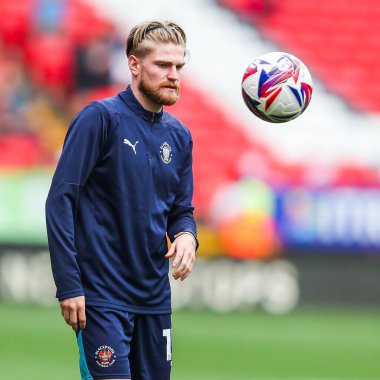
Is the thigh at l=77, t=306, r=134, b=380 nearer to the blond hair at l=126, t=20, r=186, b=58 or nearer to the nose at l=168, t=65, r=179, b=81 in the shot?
the nose at l=168, t=65, r=179, b=81

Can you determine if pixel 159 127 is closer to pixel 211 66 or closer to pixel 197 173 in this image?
pixel 197 173

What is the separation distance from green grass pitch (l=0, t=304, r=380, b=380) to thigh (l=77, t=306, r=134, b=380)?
3.80m

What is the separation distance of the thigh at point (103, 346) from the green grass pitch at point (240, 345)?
3802 millimetres

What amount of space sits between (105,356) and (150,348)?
0.28 m

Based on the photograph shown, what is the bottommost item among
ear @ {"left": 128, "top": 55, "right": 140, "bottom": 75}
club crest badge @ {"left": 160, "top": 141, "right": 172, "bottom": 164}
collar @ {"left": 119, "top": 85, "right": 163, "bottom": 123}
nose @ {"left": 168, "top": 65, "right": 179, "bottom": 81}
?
club crest badge @ {"left": 160, "top": 141, "right": 172, "bottom": 164}

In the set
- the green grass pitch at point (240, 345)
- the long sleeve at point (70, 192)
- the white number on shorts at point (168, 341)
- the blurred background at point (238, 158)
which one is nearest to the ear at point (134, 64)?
the long sleeve at point (70, 192)

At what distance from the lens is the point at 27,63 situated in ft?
46.7

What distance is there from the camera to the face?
4477mm

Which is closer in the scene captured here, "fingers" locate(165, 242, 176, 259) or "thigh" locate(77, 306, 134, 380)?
"thigh" locate(77, 306, 134, 380)

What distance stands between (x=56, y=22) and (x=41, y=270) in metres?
3.47

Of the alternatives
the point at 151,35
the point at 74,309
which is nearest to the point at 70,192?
the point at 74,309

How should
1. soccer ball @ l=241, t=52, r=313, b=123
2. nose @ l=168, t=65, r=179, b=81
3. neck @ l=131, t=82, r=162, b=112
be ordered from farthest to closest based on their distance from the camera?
soccer ball @ l=241, t=52, r=313, b=123, neck @ l=131, t=82, r=162, b=112, nose @ l=168, t=65, r=179, b=81

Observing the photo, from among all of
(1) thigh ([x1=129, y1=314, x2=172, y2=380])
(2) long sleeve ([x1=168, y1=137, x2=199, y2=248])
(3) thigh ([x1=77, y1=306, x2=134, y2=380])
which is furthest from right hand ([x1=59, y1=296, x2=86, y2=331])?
(2) long sleeve ([x1=168, y1=137, x2=199, y2=248])

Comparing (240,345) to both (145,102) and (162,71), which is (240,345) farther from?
(162,71)
